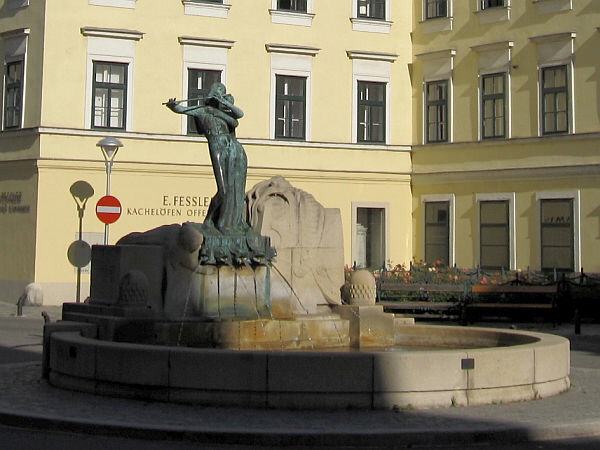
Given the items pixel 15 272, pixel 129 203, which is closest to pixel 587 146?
pixel 129 203

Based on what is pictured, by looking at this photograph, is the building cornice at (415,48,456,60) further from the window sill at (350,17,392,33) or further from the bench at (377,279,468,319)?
the bench at (377,279,468,319)

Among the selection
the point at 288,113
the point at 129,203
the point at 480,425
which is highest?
the point at 288,113

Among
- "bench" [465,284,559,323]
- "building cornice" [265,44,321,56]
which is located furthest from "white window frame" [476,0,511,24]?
"bench" [465,284,559,323]

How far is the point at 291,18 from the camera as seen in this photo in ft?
115

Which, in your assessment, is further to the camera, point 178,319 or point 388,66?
point 388,66

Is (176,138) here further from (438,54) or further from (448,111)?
(438,54)

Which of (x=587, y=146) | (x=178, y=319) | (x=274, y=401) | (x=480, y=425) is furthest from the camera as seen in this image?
(x=587, y=146)

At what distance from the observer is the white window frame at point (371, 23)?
35.8 metres

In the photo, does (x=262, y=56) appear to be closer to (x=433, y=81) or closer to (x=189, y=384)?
(x=433, y=81)

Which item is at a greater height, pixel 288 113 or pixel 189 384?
pixel 288 113

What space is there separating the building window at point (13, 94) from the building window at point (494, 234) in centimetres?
1479

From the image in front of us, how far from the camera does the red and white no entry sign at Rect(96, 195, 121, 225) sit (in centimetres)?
2689

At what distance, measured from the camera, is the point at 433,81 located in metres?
35.6

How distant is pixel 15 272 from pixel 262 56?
1032 centimetres
